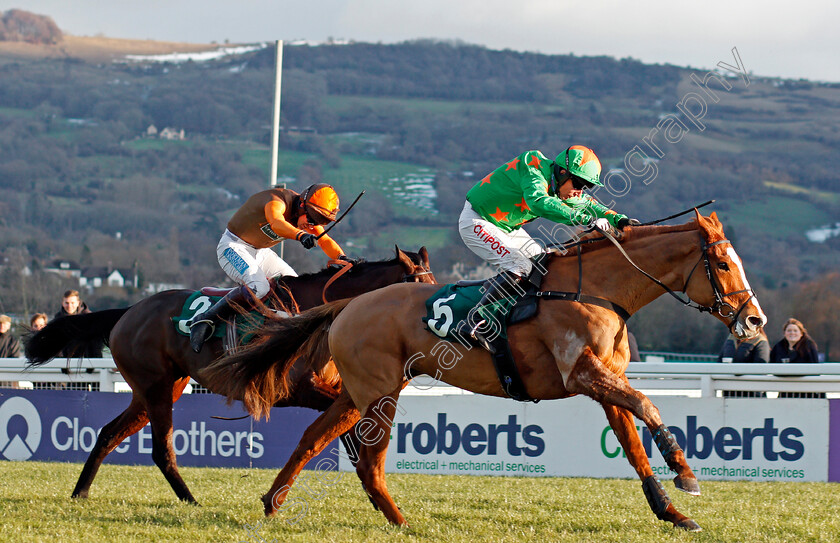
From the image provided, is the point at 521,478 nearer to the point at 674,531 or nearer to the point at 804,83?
the point at 674,531

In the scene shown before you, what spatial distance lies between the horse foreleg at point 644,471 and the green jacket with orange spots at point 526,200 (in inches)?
43.0

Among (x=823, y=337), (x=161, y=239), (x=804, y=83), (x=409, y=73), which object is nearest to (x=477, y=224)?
(x=823, y=337)

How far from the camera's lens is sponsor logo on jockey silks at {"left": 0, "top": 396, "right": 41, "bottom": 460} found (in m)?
9.77

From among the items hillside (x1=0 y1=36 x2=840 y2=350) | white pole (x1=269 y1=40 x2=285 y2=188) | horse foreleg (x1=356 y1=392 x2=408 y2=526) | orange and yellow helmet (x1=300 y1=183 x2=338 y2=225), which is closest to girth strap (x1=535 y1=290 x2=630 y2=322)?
horse foreleg (x1=356 y1=392 x2=408 y2=526)

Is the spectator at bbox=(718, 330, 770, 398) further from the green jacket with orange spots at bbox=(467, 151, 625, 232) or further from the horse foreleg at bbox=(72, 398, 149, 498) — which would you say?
the horse foreleg at bbox=(72, 398, 149, 498)

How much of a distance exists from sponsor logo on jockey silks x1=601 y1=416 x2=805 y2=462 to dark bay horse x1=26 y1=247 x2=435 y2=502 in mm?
3251

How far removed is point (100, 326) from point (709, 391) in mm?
5468

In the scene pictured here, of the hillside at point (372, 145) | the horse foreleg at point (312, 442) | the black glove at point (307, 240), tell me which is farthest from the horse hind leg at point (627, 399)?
the hillside at point (372, 145)

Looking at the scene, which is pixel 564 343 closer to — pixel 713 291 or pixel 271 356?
pixel 713 291

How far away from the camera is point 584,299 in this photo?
5277 millimetres

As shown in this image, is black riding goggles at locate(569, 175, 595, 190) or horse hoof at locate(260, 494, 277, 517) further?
horse hoof at locate(260, 494, 277, 517)

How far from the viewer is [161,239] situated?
232 ft

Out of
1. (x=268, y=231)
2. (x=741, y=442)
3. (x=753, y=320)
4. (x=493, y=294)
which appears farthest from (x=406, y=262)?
(x=741, y=442)

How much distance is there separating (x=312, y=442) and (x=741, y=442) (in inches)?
179
